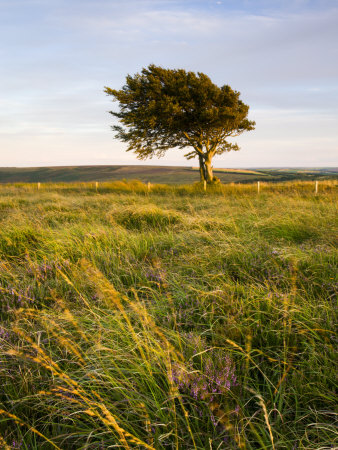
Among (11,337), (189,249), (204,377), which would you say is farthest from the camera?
(189,249)

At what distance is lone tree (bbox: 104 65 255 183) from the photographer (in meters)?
22.1

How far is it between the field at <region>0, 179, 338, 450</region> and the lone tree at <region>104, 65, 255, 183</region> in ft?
64.1

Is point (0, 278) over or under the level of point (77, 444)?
over

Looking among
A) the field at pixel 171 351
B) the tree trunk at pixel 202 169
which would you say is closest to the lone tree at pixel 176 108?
the tree trunk at pixel 202 169

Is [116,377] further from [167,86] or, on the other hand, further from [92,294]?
[167,86]

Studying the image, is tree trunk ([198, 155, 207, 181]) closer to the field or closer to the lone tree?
the lone tree

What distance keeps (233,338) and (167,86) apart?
23846 millimetres

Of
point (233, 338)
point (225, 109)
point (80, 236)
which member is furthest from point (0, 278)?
point (225, 109)

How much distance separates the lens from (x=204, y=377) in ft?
5.48

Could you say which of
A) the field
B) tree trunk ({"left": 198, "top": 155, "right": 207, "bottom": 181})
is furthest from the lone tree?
the field

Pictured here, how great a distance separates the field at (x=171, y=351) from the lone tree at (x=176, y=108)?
64.1 ft

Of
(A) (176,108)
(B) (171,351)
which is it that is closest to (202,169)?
(A) (176,108)

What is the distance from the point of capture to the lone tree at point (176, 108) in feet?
72.6

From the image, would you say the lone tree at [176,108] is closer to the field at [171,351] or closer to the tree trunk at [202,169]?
the tree trunk at [202,169]
